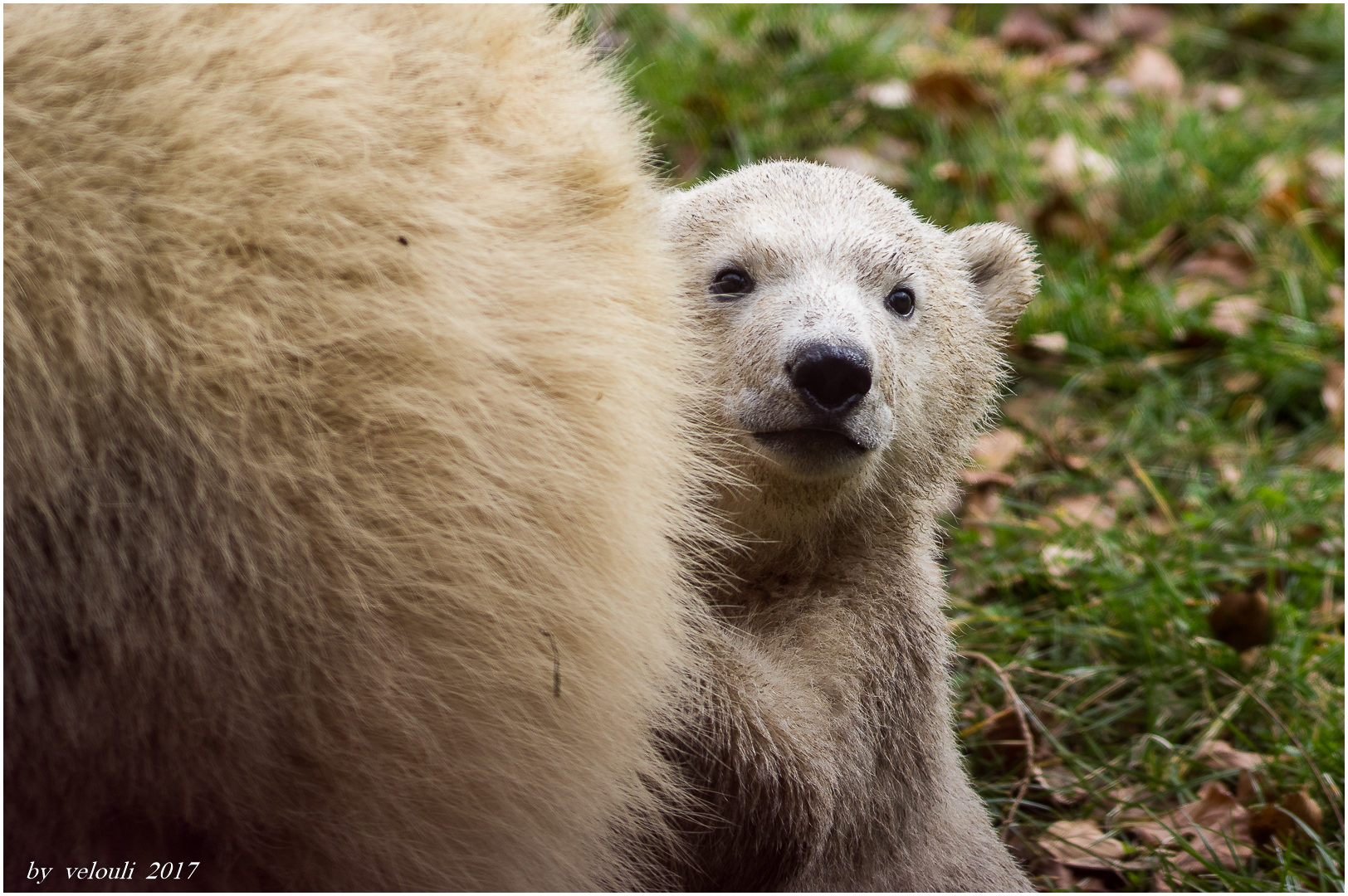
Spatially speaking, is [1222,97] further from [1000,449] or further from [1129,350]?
[1000,449]

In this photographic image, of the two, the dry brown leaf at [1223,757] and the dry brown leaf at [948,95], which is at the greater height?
the dry brown leaf at [948,95]

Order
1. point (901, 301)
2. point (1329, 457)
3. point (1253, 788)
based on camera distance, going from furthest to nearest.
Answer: point (1329, 457) → point (1253, 788) → point (901, 301)

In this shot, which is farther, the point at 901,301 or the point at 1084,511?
the point at 1084,511

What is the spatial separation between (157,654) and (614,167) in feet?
1.99

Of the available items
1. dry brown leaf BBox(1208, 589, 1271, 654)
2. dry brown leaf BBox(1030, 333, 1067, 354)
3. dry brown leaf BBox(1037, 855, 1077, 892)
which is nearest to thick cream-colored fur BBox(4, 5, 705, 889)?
dry brown leaf BBox(1037, 855, 1077, 892)

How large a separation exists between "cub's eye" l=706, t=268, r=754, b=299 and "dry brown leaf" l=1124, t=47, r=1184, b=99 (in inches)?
133

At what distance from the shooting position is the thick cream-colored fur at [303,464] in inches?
37.1

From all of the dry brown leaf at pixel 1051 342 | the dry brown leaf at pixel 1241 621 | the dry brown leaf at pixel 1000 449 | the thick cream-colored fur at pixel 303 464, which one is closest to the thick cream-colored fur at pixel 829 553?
the thick cream-colored fur at pixel 303 464

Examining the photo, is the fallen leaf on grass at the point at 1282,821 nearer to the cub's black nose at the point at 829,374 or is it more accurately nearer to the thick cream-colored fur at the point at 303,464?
the cub's black nose at the point at 829,374

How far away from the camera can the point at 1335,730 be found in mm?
2342

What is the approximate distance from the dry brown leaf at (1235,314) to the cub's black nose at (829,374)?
240 cm

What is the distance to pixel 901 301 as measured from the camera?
6.03ft

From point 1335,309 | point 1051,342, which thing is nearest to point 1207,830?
point 1051,342

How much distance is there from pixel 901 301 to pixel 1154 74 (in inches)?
134
